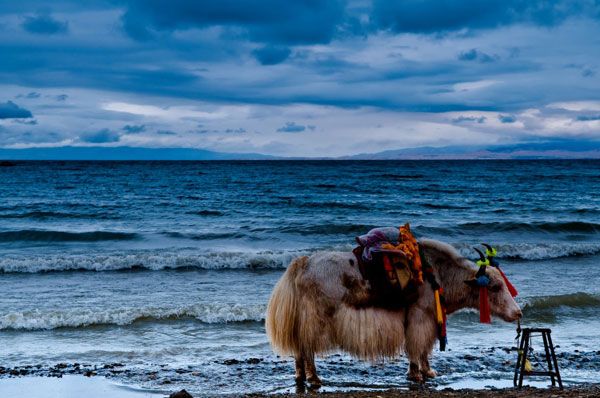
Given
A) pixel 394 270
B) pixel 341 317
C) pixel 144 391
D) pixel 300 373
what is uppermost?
pixel 394 270

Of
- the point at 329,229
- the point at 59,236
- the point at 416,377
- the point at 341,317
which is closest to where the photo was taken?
the point at 341,317

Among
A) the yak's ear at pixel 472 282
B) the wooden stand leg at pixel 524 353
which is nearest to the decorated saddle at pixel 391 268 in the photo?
the yak's ear at pixel 472 282

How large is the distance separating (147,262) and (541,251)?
9.77m

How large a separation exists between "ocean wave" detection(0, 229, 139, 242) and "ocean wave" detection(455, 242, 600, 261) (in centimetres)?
1045

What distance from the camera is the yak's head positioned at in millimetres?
7143

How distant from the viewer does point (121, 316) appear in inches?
408

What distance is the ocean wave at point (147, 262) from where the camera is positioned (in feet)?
51.8

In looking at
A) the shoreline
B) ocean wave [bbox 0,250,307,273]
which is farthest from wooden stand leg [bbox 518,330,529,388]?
ocean wave [bbox 0,250,307,273]

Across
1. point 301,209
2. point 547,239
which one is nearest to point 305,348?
point 547,239

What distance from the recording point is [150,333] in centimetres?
981

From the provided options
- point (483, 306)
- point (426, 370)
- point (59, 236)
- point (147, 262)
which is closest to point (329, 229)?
point (147, 262)

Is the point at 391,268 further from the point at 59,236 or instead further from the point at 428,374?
the point at 59,236

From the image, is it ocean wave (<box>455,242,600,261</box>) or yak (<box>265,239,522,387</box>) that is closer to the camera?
yak (<box>265,239,522,387</box>)

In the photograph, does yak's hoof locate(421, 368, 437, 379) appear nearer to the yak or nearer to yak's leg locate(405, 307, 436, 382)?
the yak
